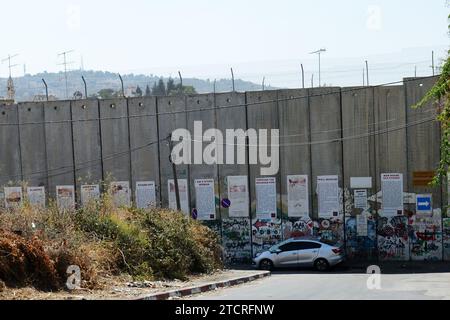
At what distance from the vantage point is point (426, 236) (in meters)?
30.0

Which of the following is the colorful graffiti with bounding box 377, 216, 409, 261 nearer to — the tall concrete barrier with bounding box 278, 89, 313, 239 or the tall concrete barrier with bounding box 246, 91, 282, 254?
the tall concrete barrier with bounding box 278, 89, 313, 239

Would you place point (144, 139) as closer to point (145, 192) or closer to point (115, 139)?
point (115, 139)

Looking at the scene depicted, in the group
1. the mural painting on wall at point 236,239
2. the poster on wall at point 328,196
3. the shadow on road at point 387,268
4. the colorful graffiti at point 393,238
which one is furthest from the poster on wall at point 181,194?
the colorful graffiti at point 393,238

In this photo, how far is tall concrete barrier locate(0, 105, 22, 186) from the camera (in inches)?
1389

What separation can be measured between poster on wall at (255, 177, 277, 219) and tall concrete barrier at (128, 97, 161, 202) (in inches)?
198

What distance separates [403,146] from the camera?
30.5m

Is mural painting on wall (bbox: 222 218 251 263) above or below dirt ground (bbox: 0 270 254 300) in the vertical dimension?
below

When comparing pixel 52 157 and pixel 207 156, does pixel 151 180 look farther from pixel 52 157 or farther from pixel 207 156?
pixel 52 157

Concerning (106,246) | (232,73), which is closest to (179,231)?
(106,246)

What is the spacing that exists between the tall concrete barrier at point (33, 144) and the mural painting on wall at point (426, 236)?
18451 mm

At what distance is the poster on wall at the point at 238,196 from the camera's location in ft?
105

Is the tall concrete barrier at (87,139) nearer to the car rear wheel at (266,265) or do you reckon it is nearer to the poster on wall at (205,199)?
the poster on wall at (205,199)

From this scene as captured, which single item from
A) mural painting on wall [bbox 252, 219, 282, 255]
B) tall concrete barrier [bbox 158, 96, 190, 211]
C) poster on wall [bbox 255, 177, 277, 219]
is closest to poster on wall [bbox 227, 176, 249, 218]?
poster on wall [bbox 255, 177, 277, 219]
